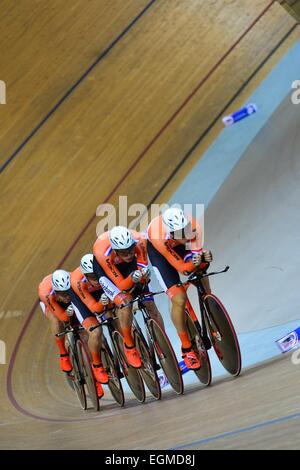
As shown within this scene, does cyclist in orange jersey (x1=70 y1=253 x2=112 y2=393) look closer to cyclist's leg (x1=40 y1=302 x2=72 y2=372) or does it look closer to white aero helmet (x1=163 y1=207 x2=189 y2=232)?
cyclist's leg (x1=40 y1=302 x2=72 y2=372)

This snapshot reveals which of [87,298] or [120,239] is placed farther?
[87,298]

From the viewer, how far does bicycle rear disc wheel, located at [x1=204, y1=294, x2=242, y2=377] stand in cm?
394

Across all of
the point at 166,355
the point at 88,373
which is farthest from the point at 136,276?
the point at 88,373

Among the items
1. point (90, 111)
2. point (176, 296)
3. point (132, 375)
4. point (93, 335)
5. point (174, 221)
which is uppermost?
point (90, 111)

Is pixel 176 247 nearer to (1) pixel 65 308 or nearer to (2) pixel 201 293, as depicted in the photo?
(2) pixel 201 293

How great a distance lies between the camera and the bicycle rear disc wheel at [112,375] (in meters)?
4.87

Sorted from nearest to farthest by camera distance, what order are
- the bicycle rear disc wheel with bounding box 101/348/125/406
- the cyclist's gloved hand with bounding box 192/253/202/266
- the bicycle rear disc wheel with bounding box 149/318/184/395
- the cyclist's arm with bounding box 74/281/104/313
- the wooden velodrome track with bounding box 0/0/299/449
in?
the cyclist's gloved hand with bounding box 192/253/202/266 → the bicycle rear disc wheel with bounding box 149/318/184/395 → the cyclist's arm with bounding box 74/281/104/313 → the bicycle rear disc wheel with bounding box 101/348/125/406 → the wooden velodrome track with bounding box 0/0/299/449

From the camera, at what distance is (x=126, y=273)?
174 inches

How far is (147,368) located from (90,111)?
473 centimetres

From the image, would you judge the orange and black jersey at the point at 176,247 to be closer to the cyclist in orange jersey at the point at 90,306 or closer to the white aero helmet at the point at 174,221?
the white aero helmet at the point at 174,221

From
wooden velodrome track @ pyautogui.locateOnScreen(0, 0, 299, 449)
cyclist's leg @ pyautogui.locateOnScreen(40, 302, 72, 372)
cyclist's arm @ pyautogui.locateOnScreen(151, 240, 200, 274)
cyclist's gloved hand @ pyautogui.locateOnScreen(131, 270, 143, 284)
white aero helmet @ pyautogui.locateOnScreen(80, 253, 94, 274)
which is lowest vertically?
cyclist's leg @ pyautogui.locateOnScreen(40, 302, 72, 372)

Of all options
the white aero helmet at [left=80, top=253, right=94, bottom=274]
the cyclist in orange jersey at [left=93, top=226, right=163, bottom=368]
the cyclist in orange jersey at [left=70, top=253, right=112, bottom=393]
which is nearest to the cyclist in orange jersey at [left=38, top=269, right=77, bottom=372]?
the cyclist in orange jersey at [left=70, top=253, right=112, bottom=393]

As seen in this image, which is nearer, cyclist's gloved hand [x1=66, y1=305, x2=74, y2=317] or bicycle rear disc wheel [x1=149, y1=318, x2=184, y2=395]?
bicycle rear disc wheel [x1=149, y1=318, x2=184, y2=395]

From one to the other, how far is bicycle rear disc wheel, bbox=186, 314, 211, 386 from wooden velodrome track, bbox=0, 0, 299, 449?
60.5 inches
